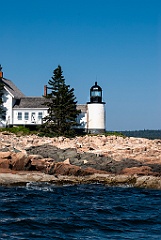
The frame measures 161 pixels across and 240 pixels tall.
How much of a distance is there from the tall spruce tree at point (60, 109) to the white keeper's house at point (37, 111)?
3.02m

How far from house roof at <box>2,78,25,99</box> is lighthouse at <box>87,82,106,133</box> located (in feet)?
27.4

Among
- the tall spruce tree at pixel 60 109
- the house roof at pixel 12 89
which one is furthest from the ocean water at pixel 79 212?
the house roof at pixel 12 89

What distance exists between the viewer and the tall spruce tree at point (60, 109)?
39.5m

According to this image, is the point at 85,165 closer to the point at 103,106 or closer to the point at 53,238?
the point at 53,238

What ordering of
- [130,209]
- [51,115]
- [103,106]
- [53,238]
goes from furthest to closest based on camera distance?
[103,106] < [51,115] < [130,209] < [53,238]

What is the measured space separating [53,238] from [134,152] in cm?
1425

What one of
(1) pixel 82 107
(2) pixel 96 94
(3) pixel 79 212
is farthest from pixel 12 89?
(3) pixel 79 212

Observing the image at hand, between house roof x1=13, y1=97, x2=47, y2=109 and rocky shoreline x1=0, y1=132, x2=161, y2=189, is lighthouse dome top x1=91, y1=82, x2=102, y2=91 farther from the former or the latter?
rocky shoreline x1=0, y1=132, x2=161, y2=189

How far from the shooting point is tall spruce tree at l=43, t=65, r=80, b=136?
39.5m

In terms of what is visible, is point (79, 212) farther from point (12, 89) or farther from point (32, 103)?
point (12, 89)

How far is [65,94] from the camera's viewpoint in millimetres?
40594

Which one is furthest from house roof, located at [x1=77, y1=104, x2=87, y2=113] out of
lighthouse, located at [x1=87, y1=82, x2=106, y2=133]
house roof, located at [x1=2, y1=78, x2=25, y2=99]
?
house roof, located at [x1=2, y1=78, x2=25, y2=99]

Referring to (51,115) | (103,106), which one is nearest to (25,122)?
(51,115)

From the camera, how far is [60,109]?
40.1 m
